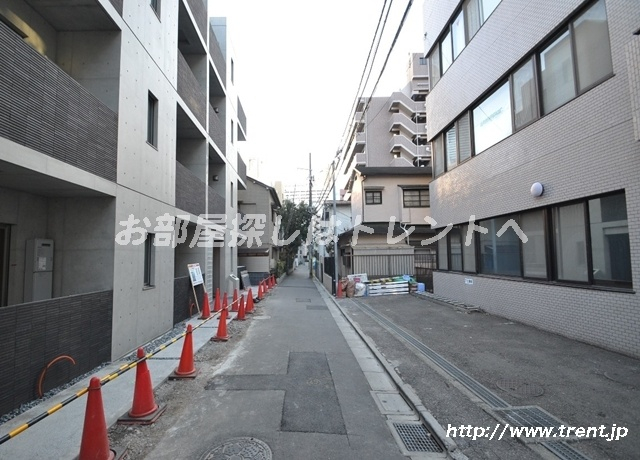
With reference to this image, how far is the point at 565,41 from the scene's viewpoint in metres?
7.68

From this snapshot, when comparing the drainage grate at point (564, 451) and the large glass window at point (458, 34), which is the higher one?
the large glass window at point (458, 34)

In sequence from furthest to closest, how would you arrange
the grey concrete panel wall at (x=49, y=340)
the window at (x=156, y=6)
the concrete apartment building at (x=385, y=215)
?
the concrete apartment building at (x=385, y=215) < the window at (x=156, y=6) < the grey concrete panel wall at (x=49, y=340)

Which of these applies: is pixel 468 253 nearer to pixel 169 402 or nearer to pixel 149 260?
pixel 149 260

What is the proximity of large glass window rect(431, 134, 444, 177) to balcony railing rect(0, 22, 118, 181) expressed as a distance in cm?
1207

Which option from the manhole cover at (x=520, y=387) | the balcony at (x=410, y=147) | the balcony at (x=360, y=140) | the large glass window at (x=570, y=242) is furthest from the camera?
the balcony at (x=360, y=140)

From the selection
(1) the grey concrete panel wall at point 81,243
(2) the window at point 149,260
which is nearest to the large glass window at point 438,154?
(2) the window at point 149,260

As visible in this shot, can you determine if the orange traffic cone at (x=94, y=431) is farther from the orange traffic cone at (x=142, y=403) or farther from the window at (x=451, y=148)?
the window at (x=451, y=148)

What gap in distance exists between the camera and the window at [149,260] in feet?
26.8

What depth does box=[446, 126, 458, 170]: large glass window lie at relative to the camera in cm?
1348

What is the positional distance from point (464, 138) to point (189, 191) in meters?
9.71

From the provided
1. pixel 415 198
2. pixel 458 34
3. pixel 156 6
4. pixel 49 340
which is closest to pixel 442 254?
pixel 458 34

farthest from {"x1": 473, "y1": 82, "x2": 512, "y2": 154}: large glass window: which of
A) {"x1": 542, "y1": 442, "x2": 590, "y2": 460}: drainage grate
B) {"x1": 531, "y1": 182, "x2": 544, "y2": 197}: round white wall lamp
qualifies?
{"x1": 542, "y1": 442, "x2": 590, "y2": 460}: drainage grate

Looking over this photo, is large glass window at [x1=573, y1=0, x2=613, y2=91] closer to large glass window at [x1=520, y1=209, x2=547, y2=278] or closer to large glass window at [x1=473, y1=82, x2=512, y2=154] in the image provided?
large glass window at [x1=473, y1=82, x2=512, y2=154]

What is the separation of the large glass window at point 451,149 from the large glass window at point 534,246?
185 inches
